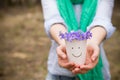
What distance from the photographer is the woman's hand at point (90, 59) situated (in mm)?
1893

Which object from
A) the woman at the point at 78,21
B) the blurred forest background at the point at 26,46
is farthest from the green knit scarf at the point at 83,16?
the blurred forest background at the point at 26,46

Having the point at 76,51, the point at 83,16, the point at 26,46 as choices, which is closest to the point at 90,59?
the point at 76,51

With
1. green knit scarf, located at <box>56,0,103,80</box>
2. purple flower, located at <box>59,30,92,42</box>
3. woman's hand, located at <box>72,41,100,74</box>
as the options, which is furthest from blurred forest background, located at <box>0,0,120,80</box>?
purple flower, located at <box>59,30,92,42</box>

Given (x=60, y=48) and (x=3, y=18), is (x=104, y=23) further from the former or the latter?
(x=3, y=18)

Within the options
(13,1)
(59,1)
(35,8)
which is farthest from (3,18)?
(59,1)

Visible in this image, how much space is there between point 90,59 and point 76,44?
0.39ft

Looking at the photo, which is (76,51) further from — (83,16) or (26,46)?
(26,46)

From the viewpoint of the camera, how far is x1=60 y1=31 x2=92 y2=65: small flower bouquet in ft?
6.11

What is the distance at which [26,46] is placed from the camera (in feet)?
22.8

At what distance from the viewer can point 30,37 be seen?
7469 millimetres

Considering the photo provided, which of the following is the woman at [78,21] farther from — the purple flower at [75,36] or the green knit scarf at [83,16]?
the purple flower at [75,36]

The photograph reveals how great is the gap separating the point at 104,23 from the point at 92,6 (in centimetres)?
12

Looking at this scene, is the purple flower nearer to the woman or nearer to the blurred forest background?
the woman

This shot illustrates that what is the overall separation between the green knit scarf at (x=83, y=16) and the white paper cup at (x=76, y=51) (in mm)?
241
